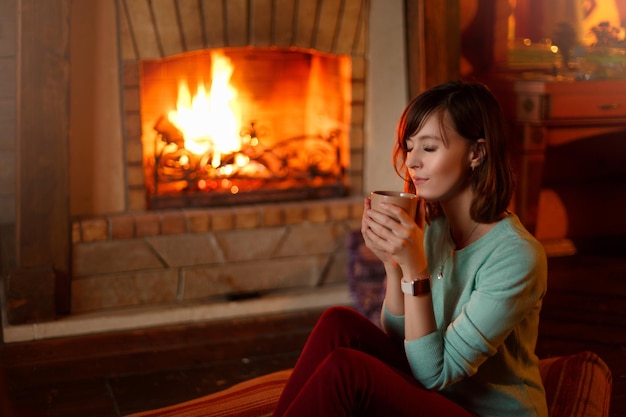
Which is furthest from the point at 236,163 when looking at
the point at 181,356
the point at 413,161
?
the point at 413,161

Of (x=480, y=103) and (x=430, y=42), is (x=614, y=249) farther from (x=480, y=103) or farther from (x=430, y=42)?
(x=480, y=103)

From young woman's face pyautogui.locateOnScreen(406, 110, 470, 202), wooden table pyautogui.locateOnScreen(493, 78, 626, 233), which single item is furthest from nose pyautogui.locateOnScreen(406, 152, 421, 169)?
wooden table pyautogui.locateOnScreen(493, 78, 626, 233)

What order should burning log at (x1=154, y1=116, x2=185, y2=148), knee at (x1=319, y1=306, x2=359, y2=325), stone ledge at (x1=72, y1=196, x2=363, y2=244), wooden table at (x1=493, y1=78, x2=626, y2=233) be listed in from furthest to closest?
wooden table at (x1=493, y1=78, x2=626, y2=233), burning log at (x1=154, y1=116, x2=185, y2=148), stone ledge at (x1=72, y1=196, x2=363, y2=244), knee at (x1=319, y1=306, x2=359, y2=325)

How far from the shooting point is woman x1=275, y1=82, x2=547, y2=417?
134cm

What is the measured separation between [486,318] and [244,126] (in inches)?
74.2

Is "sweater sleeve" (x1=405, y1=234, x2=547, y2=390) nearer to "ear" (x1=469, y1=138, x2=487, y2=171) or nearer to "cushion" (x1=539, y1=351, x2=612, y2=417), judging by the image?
"ear" (x1=469, y1=138, x2=487, y2=171)

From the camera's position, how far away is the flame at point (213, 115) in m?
2.99

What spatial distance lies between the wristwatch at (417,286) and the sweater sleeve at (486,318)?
2.9 inches

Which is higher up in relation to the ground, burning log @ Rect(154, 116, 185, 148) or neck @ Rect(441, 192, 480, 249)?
burning log @ Rect(154, 116, 185, 148)

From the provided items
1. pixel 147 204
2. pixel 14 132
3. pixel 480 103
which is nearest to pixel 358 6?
pixel 147 204

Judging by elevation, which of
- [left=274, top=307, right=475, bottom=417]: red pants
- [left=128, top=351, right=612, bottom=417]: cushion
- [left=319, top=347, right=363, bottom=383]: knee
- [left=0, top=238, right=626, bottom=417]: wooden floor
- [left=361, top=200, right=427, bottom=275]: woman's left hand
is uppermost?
[left=361, top=200, right=427, bottom=275]: woman's left hand

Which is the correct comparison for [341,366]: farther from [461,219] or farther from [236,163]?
[236,163]

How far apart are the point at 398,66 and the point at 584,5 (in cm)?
101

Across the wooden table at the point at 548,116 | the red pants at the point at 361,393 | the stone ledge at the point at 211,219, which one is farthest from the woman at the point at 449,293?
the wooden table at the point at 548,116
